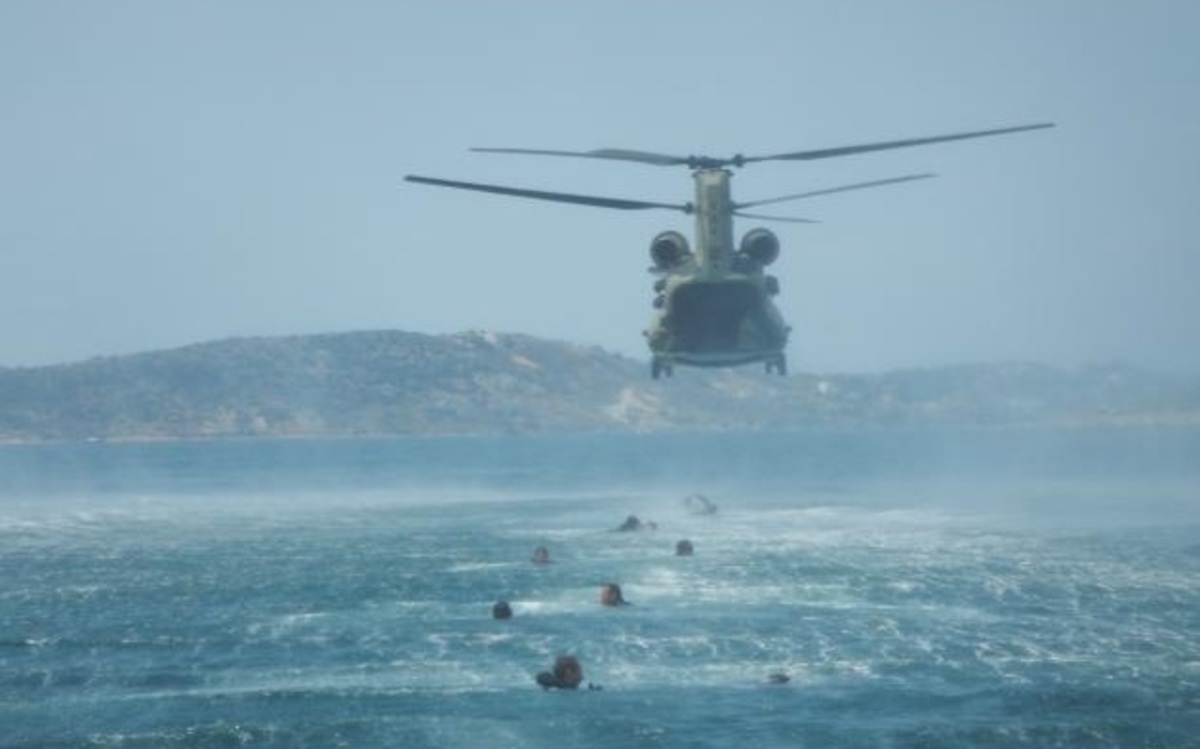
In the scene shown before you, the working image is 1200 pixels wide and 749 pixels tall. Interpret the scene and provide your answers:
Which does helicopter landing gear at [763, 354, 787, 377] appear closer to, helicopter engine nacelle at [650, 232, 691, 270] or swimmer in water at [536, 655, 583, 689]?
helicopter engine nacelle at [650, 232, 691, 270]

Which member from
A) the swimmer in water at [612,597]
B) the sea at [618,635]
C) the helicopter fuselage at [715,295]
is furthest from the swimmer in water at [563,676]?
the helicopter fuselage at [715,295]

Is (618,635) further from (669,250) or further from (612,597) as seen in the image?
(669,250)

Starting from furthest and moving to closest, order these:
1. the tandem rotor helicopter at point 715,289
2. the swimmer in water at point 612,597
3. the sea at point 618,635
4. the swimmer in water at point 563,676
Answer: the swimmer in water at point 612,597 < the swimmer in water at point 563,676 < the sea at point 618,635 < the tandem rotor helicopter at point 715,289

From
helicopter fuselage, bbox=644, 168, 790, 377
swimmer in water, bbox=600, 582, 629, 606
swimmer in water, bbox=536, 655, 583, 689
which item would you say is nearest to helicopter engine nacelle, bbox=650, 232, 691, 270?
helicopter fuselage, bbox=644, 168, 790, 377

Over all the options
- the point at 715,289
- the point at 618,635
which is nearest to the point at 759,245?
the point at 715,289

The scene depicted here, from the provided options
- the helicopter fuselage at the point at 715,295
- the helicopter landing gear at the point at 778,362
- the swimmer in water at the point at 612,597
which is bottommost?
the swimmer in water at the point at 612,597

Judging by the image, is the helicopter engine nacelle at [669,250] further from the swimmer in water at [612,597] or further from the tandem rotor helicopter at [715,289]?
the swimmer in water at [612,597]
